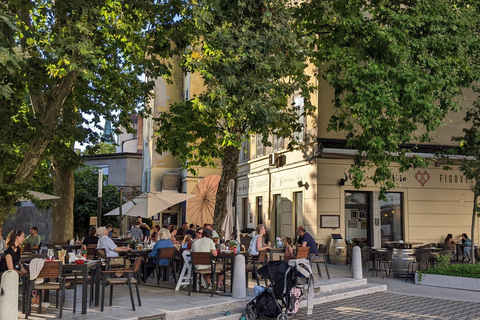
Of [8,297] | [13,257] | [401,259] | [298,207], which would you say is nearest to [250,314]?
[8,297]

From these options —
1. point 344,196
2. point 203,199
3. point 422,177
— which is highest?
point 422,177

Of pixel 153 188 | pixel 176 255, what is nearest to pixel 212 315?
pixel 176 255

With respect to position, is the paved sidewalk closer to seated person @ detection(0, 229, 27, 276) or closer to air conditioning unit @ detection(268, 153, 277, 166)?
seated person @ detection(0, 229, 27, 276)

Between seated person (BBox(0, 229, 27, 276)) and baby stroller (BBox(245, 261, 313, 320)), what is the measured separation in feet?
14.0

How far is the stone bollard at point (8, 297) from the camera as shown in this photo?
25.8 feet

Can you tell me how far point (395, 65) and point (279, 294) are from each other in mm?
8312

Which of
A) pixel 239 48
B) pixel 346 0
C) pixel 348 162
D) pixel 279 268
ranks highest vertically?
pixel 346 0

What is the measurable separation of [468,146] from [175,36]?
1105 cm

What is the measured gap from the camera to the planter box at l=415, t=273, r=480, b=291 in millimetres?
13914

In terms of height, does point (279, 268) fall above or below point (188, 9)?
below

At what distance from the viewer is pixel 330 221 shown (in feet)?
65.5

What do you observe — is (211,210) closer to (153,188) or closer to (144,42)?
(144,42)

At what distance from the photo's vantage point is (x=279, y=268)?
10023 mm

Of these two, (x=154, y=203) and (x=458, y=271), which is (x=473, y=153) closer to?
(x=458, y=271)
